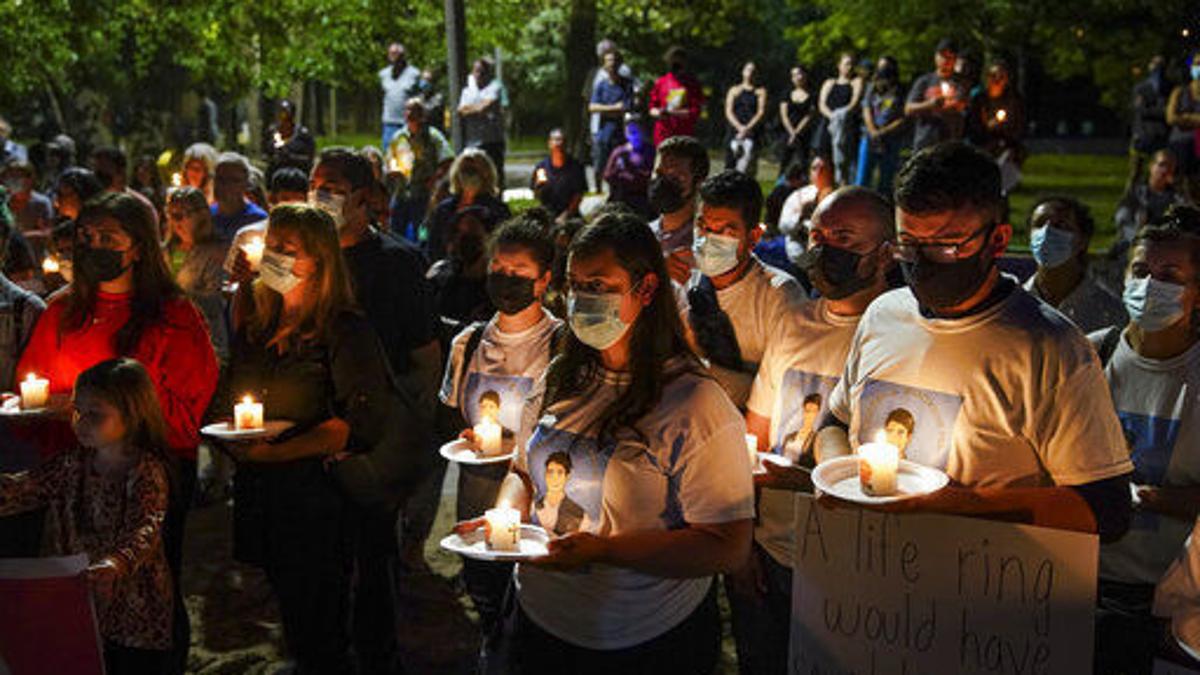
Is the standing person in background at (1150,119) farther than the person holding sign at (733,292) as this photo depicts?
Yes

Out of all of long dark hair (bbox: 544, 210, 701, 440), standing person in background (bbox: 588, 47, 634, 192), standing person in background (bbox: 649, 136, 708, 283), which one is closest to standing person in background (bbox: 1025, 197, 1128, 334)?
standing person in background (bbox: 649, 136, 708, 283)

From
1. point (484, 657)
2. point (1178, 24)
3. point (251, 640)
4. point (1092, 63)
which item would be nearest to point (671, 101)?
point (251, 640)

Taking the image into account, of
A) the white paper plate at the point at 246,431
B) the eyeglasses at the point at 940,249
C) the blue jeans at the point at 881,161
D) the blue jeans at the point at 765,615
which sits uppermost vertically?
the blue jeans at the point at 881,161

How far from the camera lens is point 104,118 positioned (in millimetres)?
24953

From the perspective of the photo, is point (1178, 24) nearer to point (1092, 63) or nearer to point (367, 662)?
point (1092, 63)

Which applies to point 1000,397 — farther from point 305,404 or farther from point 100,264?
point 100,264

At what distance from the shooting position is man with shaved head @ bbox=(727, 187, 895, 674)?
4.26 metres

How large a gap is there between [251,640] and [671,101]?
11340 mm

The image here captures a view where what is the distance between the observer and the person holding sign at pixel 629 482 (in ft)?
10.8

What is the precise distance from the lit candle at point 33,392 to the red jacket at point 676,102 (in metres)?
12.0

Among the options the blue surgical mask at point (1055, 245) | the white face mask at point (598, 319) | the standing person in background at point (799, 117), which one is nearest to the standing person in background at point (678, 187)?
the blue surgical mask at point (1055, 245)

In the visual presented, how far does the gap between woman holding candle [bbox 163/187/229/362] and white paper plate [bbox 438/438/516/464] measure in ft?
12.6

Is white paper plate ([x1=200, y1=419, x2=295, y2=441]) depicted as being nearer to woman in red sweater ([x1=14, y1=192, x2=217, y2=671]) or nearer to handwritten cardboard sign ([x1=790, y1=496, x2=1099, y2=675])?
woman in red sweater ([x1=14, y1=192, x2=217, y2=671])

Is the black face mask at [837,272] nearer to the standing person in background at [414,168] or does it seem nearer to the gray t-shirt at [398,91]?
the standing person in background at [414,168]
